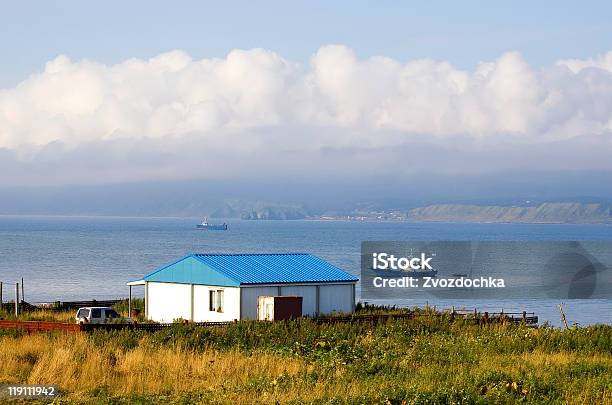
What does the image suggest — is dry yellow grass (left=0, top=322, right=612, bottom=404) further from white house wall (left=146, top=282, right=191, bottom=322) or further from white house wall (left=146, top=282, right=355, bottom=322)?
white house wall (left=146, top=282, right=191, bottom=322)

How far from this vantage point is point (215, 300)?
156ft

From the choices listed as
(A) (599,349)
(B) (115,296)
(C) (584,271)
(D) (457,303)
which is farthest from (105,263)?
(A) (599,349)

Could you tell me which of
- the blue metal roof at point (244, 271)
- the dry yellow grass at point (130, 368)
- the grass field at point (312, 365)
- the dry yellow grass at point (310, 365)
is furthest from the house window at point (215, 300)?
the dry yellow grass at point (130, 368)

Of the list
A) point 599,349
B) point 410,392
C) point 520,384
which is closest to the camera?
point 410,392

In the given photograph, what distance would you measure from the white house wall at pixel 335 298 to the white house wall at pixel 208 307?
491 centimetres

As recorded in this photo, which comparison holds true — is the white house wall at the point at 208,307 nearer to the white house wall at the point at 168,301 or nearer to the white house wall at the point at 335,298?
the white house wall at the point at 168,301

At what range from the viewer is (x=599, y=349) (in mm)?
31453

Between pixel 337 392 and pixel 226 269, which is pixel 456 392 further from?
pixel 226 269

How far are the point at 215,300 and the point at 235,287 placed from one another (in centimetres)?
176

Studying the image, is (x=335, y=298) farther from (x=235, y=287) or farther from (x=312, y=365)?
(x=312, y=365)

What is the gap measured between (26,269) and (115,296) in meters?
45.2

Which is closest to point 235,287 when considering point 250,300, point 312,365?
point 250,300

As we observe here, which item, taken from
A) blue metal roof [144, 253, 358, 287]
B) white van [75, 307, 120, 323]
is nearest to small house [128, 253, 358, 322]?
blue metal roof [144, 253, 358, 287]

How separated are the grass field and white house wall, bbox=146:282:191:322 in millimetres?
11736
